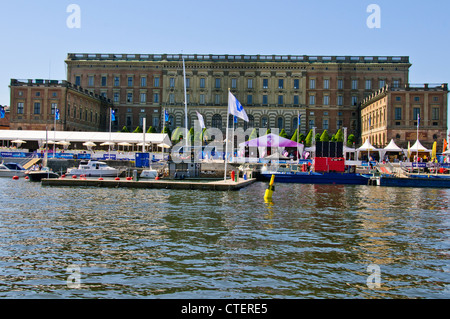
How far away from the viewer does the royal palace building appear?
3900 inches

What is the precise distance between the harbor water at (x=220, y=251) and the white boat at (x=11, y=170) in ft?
90.7

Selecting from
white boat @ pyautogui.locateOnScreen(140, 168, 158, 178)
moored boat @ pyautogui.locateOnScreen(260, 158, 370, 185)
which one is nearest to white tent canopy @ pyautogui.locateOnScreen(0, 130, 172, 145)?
white boat @ pyautogui.locateOnScreen(140, 168, 158, 178)

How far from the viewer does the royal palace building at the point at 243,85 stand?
99.1m

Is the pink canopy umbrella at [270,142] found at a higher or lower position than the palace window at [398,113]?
lower

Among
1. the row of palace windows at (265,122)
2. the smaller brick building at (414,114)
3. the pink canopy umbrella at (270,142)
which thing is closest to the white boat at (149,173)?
the pink canopy umbrella at (270,142)

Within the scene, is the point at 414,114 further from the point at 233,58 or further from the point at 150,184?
A: the point at 150,184

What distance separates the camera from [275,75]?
99.8 m

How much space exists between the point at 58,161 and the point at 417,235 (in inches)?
1928

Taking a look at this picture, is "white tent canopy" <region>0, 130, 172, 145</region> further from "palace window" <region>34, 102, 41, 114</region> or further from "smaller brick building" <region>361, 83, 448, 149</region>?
"smaller brick building" <region>361, 83, 448, 149</region>

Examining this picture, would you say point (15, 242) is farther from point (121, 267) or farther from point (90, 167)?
point (90, 167)

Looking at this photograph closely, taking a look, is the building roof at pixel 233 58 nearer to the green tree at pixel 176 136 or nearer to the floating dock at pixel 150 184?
the green tree at pixel 176 136

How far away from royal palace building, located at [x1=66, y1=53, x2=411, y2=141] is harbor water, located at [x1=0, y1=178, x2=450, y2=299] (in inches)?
2854

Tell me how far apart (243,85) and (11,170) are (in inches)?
2253

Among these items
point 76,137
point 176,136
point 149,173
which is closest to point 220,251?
point 149,173
